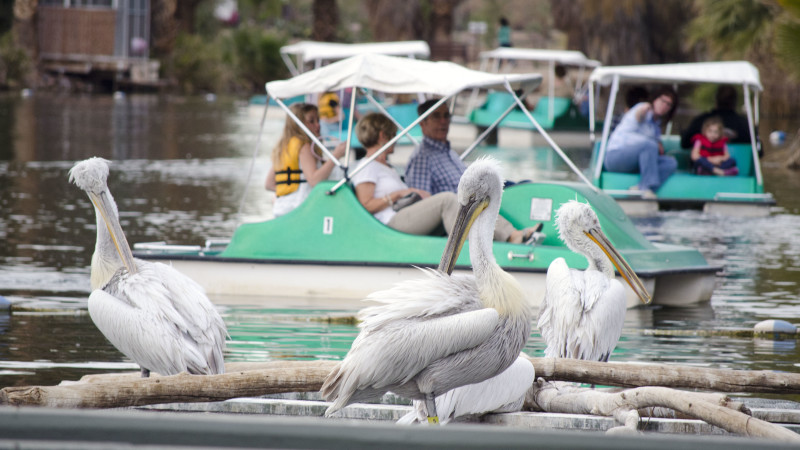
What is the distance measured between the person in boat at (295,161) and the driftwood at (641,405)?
411 centimetres

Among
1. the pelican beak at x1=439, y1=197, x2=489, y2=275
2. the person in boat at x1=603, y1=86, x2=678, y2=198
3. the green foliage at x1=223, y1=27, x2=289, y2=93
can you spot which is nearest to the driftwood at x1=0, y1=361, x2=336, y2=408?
the pelican beak at x1=439, y1=197, x2=489, y2=275

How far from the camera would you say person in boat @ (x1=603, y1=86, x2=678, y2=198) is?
14.2 meters

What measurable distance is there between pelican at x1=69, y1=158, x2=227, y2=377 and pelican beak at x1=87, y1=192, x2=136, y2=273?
14mm

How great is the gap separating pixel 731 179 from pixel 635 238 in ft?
20.4

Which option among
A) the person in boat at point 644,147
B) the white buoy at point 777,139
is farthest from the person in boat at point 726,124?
the white buoy at point 777,139

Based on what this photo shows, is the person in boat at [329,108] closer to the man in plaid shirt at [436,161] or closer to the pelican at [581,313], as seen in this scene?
the man in plaid shirt at [436,161]

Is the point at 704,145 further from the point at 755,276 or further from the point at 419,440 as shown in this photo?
the point at 419,440

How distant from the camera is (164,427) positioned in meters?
2.11

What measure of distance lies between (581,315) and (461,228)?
3.17 feet

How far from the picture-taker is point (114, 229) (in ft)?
18.8

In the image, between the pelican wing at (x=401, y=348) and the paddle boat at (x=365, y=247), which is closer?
the pelican wing at (x=401, y=348)

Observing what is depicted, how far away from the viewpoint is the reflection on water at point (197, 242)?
7.22m

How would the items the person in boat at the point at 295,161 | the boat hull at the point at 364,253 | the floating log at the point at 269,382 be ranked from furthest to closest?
the person in boat at the point at 295,161 → the boat hull at the point at 364,253 → the floating log at the point at 269,382

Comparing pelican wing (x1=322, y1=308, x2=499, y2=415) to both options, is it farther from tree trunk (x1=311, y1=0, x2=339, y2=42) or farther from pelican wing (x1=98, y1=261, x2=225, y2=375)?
tree trunk (x1=311, y1=0, x2=339, y2=42)
